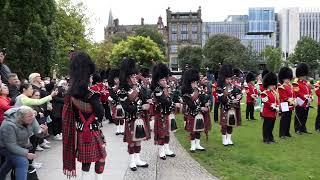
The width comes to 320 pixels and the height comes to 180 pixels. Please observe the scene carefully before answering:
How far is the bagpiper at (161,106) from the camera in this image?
10203mm

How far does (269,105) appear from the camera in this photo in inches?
502

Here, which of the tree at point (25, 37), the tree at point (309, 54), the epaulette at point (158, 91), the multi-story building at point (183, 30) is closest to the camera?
the epaulette at point (158, 91)

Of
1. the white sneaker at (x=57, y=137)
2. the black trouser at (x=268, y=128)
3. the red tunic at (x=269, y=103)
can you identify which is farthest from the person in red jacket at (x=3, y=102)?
the black trouser at (x=268, y=128)

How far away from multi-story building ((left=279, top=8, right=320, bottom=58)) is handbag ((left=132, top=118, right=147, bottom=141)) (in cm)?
13722

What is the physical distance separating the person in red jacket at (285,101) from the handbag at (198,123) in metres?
3.37

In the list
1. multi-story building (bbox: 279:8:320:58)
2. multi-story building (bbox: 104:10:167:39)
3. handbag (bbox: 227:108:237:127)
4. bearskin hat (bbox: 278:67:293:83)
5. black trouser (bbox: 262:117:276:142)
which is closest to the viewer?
handbag (bbox: 227:108:237:127)

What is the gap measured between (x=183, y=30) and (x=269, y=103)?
11158 cm

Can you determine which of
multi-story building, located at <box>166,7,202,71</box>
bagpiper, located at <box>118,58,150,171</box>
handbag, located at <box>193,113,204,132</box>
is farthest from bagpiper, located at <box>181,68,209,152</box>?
multi-story building, located at <box>166,7,202,71</box>

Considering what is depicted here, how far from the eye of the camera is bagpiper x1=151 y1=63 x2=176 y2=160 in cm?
1020

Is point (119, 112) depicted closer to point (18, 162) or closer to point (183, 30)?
point (18, 162)

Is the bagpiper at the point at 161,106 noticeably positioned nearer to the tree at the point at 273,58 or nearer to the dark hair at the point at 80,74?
the dark hair at the point at 80,74

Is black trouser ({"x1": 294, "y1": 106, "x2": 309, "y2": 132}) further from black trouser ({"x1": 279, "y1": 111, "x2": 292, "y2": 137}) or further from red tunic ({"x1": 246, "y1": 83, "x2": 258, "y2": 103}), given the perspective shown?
red tunic ({"x1": 246, "y1": 83, "x2": 258, "y2": 103})

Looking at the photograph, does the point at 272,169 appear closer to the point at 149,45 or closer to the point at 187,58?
the point at 149,45

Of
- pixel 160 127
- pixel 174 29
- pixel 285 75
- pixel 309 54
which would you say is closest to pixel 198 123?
pixel 160 127
